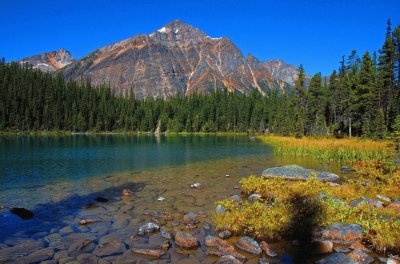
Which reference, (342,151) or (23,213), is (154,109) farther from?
(23,213)

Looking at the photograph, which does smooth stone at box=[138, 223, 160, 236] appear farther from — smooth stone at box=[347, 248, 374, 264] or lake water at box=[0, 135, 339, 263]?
smooth stone at box=[347, 248, 374, 264]

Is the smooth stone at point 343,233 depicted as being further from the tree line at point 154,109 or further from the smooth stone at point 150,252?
Result: the tree line at point 154,109

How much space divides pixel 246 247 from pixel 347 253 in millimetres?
3417

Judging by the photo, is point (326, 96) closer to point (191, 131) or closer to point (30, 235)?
point (191, 131)

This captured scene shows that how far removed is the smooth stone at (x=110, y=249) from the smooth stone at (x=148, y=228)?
1139mm

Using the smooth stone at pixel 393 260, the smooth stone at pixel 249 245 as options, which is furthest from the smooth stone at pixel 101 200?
the smooth stone at pixel 393 260

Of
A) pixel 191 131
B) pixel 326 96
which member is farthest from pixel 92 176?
pixel 191 131

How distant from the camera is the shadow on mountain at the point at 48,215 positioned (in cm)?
1340

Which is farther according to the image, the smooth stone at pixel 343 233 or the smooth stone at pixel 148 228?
the smooth stone at pixel 148 228

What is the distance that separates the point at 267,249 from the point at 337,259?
233 centimetres

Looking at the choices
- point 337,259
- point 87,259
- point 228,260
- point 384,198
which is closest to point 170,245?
point 228,260

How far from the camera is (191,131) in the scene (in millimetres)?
162375

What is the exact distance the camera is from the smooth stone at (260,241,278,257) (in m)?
10.8

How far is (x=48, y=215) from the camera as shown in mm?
16125
